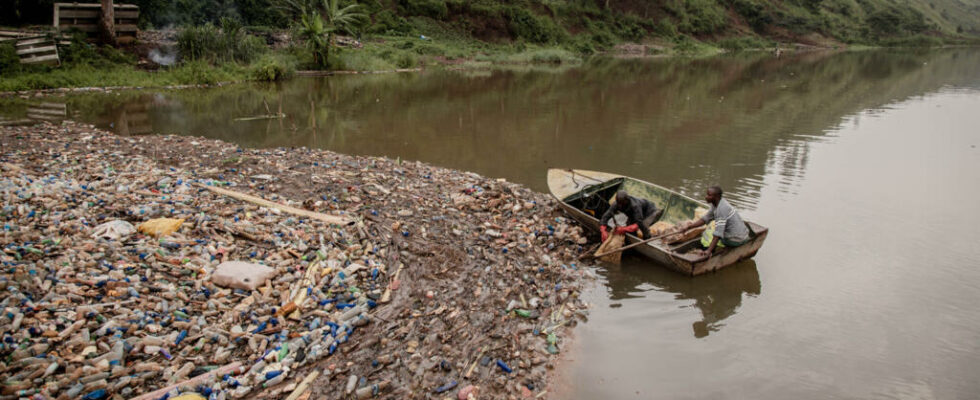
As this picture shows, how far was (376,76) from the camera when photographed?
3023 cm

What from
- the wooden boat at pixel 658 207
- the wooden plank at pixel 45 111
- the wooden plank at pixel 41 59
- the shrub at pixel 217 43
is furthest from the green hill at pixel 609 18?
the wooden boat at pixel 658 207

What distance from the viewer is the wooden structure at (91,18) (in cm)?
2378

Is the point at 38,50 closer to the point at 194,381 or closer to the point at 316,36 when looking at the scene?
the point at 316,36

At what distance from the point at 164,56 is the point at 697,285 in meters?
28.5

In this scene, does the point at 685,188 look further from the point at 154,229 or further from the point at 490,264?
the point at 154,229

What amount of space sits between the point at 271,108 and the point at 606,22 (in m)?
48.3

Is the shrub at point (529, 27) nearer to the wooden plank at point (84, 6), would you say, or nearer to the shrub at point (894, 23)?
the wooden plank at point (84, 6)

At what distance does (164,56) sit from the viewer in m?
26.4

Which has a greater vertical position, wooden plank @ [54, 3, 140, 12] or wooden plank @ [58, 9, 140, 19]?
wooden plank @ [54, 3, 140, 12]

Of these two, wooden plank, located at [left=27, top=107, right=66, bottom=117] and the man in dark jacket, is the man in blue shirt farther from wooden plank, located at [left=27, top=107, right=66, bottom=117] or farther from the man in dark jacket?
wooden plank, located at [left=27, top=107, right=66, bottom=117]

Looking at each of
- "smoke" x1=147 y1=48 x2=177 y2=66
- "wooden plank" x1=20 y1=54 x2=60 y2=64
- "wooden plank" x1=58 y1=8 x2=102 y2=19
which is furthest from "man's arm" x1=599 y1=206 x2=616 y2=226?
"wooden plank" x1=58 y1=8 x2=102 y2=19

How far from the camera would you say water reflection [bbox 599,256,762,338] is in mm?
6992

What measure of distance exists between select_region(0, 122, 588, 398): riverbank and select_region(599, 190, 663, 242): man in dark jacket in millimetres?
611

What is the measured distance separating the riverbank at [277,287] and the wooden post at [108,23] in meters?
19.2
